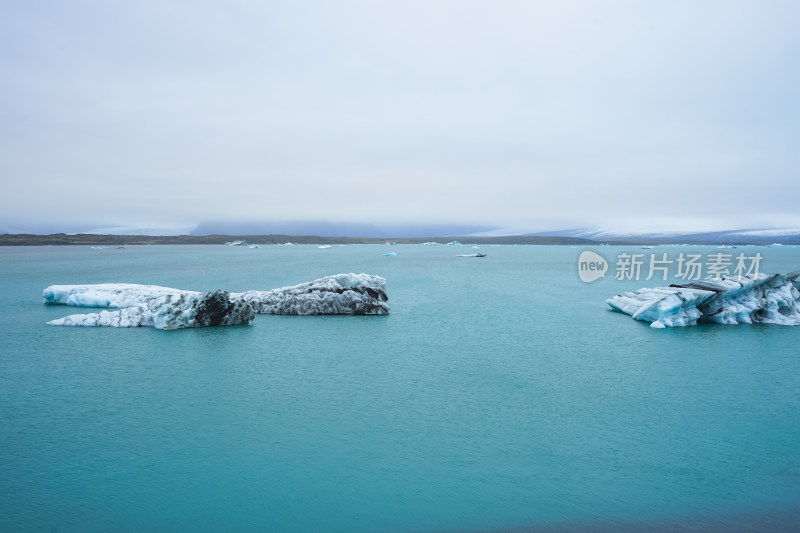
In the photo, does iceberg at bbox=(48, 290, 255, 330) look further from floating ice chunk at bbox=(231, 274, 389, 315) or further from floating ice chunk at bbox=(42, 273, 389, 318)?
floating ice chunk at bbox=(231, 274, 389, 315)

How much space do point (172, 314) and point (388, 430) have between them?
36.1ft

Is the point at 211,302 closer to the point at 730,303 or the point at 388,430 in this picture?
the point at 388,430

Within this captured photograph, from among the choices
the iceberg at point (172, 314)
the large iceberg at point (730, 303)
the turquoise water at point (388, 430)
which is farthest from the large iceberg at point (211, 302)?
the large iceberg at point (730, 303)

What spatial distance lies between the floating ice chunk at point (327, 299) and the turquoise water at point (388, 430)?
3.76 m

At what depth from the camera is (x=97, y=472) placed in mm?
6793

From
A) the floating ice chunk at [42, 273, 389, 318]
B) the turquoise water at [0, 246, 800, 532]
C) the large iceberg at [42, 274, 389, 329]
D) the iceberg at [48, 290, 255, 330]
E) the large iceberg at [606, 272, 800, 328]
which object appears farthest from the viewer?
the floating ice chunk at [42, 273, 389, 318]

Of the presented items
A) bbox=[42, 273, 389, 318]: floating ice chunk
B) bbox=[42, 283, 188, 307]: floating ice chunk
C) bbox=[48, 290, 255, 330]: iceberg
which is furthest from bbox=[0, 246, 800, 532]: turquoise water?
bbox=[42, 273, 389, 318]: floating ice chunk

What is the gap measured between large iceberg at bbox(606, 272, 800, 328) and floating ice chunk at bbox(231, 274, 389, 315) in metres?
10.3

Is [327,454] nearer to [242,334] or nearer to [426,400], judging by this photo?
[426,400]

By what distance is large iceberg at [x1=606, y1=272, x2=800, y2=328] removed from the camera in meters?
17.7

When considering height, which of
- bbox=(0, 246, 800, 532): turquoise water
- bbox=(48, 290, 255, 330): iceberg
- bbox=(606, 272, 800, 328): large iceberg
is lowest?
bbox=(0, 246, 800, 532): turquoise water

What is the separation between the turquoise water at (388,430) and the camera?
5.95 m

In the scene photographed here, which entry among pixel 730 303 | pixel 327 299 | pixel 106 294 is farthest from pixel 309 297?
pixel 730 303

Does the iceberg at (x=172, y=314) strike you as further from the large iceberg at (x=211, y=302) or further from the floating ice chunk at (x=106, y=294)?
the floating ice chunk at (x=106, y=294)
